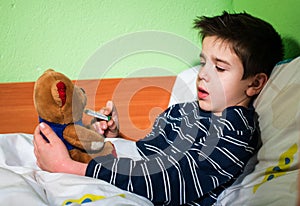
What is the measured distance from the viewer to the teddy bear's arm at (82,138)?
32.6 inches

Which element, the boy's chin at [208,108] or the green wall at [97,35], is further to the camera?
the green wall at [97,35]

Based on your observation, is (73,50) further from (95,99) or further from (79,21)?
(95,99)

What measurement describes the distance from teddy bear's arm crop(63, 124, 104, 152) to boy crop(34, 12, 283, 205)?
0.03m

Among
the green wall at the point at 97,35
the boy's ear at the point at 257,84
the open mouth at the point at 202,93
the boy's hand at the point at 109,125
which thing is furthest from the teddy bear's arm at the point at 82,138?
the green wall at the point at 97,35

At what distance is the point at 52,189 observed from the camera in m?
0.76

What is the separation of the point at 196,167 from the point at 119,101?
0.53 meters

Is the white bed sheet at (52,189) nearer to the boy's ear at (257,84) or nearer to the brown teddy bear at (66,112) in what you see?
the brown teddy bear at (66,112)

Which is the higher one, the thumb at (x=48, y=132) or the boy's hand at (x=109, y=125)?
the thumb at (x=48, y=132)

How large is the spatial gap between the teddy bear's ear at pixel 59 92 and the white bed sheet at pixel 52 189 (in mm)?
138

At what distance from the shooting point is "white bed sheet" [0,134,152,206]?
686mm

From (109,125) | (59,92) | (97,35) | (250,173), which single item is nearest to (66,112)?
(59,92)

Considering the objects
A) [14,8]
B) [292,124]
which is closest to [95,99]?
[14,8]

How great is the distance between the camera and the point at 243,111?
32.8 inches

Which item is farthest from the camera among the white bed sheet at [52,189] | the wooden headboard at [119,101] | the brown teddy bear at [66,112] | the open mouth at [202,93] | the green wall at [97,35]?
the green wall at [97,35]
